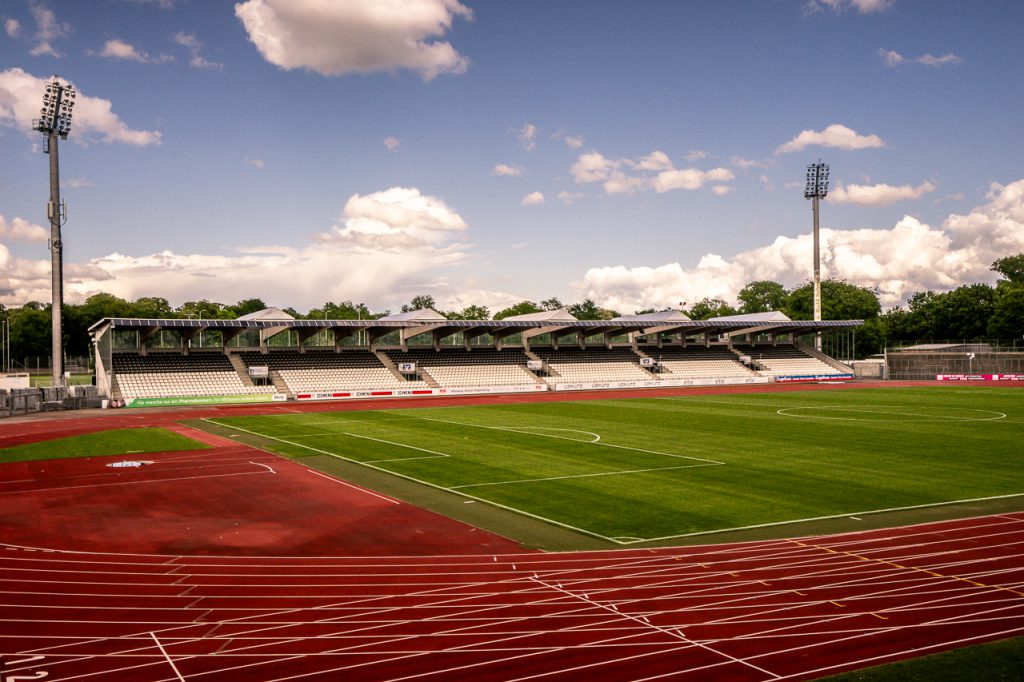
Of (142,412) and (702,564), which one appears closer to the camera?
(702,564)

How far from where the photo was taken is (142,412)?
4900 cm

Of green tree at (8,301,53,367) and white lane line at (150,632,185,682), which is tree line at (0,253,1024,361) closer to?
green tree at (8,301,53,367)

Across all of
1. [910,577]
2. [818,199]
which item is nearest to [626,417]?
[910,577]

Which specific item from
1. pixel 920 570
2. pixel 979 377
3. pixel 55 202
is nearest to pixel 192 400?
pixel 55 202

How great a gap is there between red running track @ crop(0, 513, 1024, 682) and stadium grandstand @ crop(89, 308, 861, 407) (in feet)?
146

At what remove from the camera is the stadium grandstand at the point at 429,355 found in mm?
57938

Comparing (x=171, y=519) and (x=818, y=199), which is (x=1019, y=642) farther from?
(x=818, y=199)

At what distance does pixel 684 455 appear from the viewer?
1093 inches

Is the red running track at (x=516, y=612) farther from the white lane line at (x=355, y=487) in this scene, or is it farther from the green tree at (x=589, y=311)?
the green tree at (x=589, y=311)

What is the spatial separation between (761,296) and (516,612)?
170 meters

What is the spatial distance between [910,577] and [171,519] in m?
16.2

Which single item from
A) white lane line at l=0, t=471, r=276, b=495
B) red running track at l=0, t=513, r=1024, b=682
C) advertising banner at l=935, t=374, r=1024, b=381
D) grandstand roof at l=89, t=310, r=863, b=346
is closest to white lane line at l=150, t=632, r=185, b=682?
red running track at l=0, t=513, r=1024, b=682

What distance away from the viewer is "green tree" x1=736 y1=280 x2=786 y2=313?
166125mm

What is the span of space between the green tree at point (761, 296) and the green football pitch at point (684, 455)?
119 m
